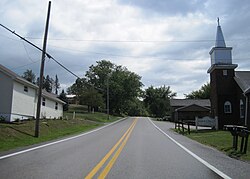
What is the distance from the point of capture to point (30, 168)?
28.3ft

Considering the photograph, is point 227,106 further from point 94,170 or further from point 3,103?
point 94,170

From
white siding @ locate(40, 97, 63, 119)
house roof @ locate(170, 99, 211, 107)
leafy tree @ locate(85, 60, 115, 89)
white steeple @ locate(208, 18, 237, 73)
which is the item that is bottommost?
white siding @ locate(40, 97, 63, 119)

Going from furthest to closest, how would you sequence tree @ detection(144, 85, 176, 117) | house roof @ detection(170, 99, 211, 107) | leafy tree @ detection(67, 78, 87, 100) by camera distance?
tree @ detection(144, 85, 176, 117)
leafy tree @ detection(67, 78, 87, 100)
house roof @ detection(170, 99, 211, 107)

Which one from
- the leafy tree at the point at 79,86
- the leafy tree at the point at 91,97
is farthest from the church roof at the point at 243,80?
the leafy tree at the point at 79,86

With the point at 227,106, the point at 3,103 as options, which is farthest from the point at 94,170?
the point at 227,106

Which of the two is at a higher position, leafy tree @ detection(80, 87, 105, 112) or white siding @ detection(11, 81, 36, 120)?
leafy tree @ detection(80, 87, 105, 112)

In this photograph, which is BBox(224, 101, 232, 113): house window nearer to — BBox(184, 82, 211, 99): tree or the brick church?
the brick church

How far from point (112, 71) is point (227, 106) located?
70.2m

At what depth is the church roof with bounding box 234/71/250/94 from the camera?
31.9 m

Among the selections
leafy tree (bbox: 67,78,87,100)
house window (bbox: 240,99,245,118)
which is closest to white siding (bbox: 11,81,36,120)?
house window (bbox: 240,99,245,118)

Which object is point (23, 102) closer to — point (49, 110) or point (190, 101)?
point (49, 110)

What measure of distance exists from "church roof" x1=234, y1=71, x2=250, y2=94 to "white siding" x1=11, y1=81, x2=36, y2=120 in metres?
21.9

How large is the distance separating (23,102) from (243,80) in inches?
940

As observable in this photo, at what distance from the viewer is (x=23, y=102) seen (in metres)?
29.2
